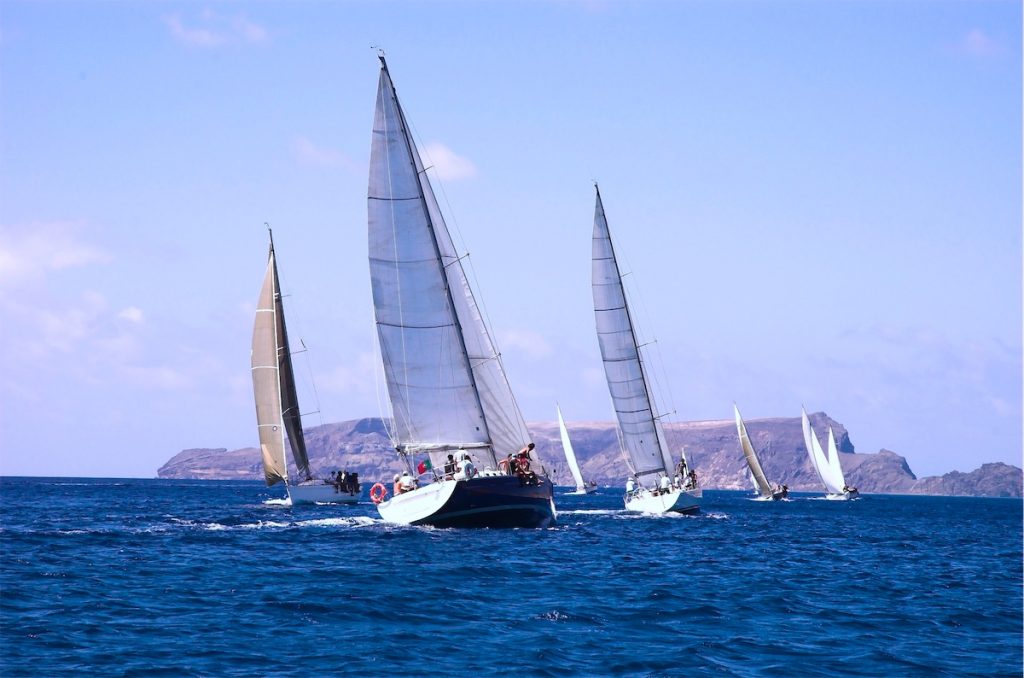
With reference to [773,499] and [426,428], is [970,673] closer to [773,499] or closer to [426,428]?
[426,428]

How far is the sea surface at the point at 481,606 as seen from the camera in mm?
18344

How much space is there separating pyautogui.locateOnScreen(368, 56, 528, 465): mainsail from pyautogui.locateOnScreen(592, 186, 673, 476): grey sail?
64.7ft

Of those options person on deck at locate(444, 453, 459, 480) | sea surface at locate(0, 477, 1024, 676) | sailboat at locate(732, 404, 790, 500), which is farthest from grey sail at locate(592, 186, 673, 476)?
sailboat at locate(732, 404, 790, 500)

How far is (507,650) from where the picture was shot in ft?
62.5

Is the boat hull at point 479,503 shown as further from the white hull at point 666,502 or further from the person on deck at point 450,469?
the white hull at point 666,502

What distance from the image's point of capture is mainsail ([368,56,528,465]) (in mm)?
42562

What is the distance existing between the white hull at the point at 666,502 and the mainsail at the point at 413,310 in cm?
1962

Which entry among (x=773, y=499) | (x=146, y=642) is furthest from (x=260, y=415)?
(x=773, y=499)

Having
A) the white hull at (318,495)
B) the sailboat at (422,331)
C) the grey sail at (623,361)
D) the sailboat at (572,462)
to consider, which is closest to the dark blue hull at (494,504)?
the sailboat at (422,331)

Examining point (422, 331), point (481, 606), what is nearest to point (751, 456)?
point (422, 331)

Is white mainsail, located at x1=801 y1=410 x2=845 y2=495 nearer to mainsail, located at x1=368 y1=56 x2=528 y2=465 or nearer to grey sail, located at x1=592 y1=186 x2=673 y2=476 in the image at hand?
grey sail, located at x1=592 y1=186 x2=673 y2=476

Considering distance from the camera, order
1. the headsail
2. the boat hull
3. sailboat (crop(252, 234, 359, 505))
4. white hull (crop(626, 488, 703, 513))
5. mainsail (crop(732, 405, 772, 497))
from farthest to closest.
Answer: the headsail
mainsail (crop(732, 405, 772, 497))
sailboat (crop(252, 234, 359, 505))
white hull (crop(626, 488, 703, 513))
the boat hull

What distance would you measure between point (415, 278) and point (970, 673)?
90.4 ft

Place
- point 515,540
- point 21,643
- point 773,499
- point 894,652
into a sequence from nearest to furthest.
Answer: point 21,643 < point 894,652 < point 515,540 < point 773,499
